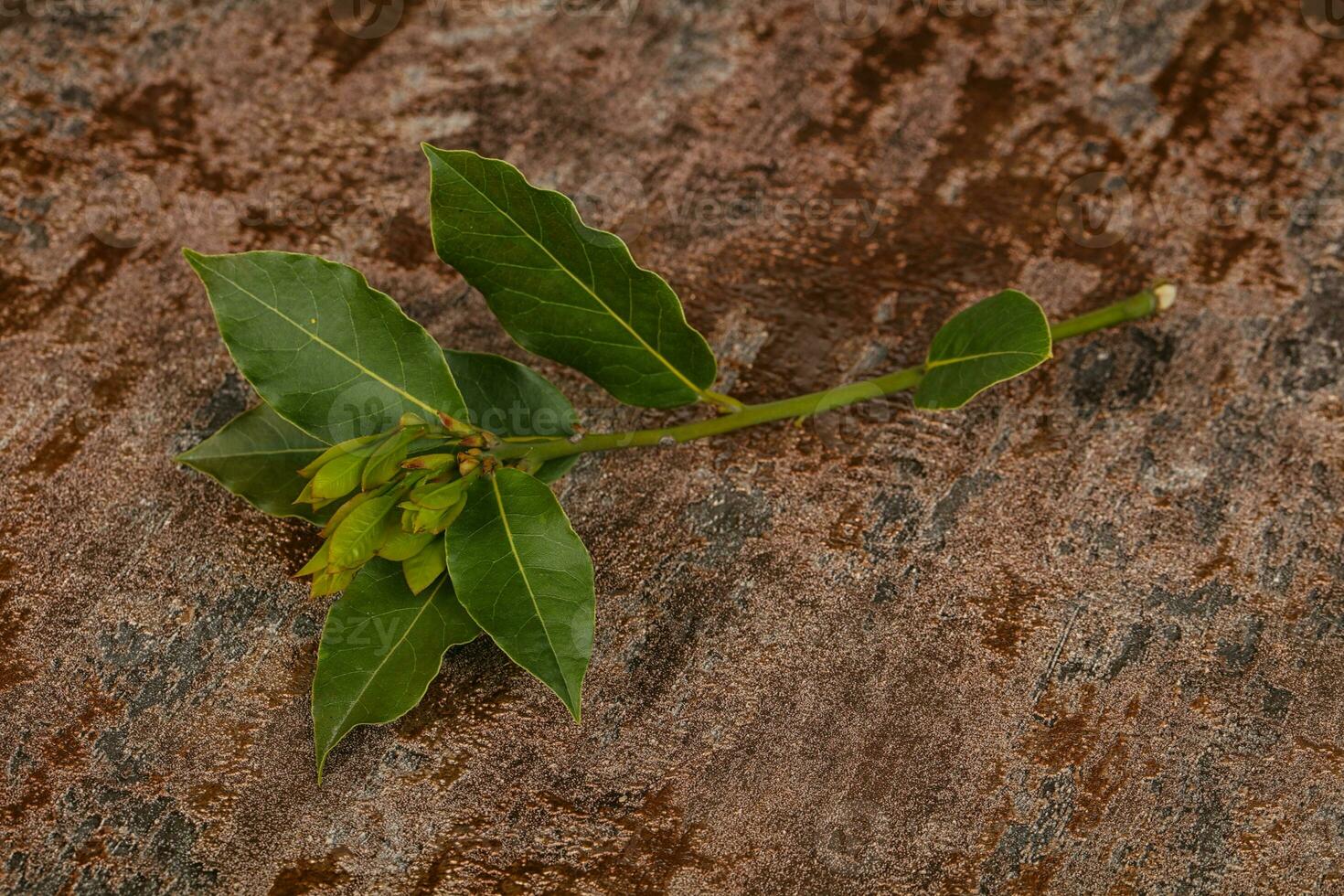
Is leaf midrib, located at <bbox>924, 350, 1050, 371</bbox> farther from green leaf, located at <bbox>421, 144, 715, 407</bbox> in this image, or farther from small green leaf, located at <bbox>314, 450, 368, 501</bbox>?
small green leaf, located at <bbox>314, 450, 368, 501</bbox>

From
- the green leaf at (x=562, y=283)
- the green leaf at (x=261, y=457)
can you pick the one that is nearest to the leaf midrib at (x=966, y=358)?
the green leaf at (x=562, y=283)

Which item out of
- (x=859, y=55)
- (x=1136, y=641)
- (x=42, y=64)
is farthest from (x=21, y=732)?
(x=859, y=55)

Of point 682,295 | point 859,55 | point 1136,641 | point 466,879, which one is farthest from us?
point 859,55

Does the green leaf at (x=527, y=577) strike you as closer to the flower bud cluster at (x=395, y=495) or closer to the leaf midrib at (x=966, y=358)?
the flower bud cluster at (x=395, y=495)

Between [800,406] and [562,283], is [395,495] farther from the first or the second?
[800,406]

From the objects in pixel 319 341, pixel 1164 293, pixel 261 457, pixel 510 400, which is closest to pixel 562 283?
pixel 510 400

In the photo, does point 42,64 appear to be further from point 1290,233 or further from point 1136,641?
point 1290,233
